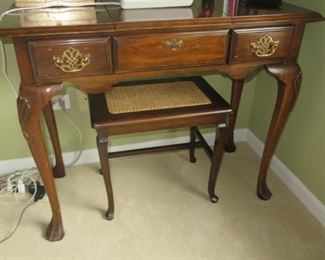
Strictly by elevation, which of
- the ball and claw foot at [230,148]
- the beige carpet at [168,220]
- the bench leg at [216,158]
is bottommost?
the beige carpet at [168,220]

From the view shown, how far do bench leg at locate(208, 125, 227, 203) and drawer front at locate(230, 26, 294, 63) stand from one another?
0.26 m

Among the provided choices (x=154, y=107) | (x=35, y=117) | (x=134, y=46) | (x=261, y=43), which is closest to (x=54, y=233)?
(x=35, y=117)

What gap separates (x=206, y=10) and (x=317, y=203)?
85 centimetres

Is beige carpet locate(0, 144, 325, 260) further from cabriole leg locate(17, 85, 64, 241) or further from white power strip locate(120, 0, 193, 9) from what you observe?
white power strip locate(120, 0, 193, 9)

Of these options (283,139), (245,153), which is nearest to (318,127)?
(283,139)

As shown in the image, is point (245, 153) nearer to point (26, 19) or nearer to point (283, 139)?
point (283, 139)

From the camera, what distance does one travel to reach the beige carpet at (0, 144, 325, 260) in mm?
1114

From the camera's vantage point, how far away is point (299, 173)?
1347 mm

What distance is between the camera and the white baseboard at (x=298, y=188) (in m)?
1.24

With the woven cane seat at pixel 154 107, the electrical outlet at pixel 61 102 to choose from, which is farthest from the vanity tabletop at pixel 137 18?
the electrical outlet at pixel 61 102

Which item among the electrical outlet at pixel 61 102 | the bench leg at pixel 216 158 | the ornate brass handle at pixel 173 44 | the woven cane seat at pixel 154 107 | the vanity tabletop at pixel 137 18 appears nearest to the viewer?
the vanity tabletop at pixel 137 18

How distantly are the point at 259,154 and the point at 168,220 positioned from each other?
25.7 inches

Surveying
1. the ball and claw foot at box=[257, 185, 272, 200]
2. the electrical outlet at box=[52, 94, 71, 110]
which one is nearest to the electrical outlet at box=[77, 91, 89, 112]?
the electrical outlet at box=[52, 94, 71, 110]

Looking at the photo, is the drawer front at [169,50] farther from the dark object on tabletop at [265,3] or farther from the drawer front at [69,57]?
the dark object on tabletop at [265,3]
